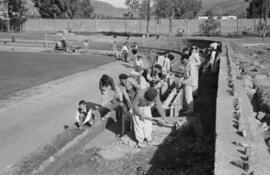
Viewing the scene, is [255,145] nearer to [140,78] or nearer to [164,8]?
[140,78]

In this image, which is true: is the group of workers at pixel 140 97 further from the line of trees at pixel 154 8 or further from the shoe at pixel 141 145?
the line of trees at pixel 154 8

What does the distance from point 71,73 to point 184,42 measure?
19.2 metres

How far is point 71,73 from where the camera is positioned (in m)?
21.5

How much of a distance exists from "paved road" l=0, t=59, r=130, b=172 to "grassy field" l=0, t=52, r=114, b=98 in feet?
3.38

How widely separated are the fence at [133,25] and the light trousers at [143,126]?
49.6 meters

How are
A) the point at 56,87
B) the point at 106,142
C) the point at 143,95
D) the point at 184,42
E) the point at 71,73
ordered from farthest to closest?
the point at 184,42
the point at 71,73
the point at 56,87
the point at 106,142
the point at 143,95

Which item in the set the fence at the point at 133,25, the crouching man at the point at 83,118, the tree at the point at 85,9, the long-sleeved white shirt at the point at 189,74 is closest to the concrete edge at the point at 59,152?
the crouching man at the point at 83,118

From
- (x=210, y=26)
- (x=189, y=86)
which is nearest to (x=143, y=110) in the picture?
(x=189, y=86)

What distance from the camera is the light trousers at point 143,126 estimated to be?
31.2 ft

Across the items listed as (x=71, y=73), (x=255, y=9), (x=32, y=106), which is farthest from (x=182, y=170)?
(x=255, y=9)

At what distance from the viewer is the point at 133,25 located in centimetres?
6394

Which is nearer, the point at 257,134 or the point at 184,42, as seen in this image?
the point at 257,134

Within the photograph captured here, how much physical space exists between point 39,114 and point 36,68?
11.0 meters

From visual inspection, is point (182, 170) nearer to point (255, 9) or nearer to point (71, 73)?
point (71, 73)
